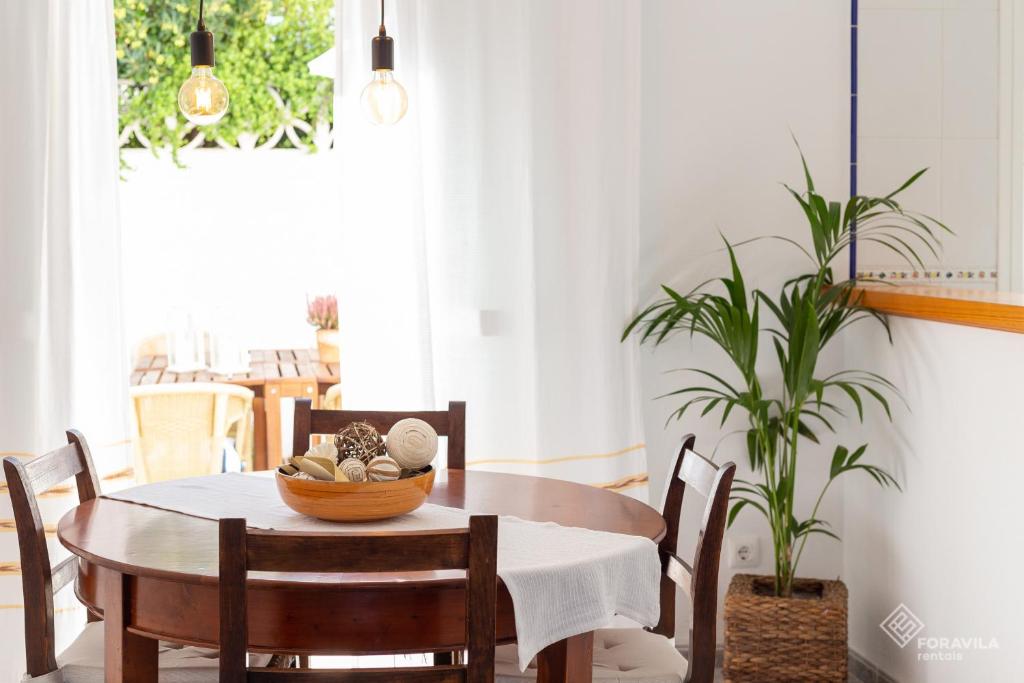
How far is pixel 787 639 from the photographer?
3020mm

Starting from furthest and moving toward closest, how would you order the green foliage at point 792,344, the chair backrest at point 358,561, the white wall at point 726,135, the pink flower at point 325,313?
1. the pink flower at point 325,313
2. the white wall at point 726,135
3. the green foliage at point 792,344
4. the chair backrest at point 358,561

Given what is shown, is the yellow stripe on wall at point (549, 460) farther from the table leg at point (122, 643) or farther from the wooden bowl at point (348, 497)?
the table leg at point (122, 643)

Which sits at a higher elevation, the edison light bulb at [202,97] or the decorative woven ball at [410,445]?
the edison light bulb at [202,97]

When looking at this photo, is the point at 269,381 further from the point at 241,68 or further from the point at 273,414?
the point at 241,68

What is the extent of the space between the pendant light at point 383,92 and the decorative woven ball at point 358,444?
0.76 m

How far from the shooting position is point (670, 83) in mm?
3307

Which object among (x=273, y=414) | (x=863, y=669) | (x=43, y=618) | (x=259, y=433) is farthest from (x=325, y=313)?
(x=43, y=618)

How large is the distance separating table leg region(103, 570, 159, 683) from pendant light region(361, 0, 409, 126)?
1156 millimetres

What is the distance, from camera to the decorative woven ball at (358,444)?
1.98m

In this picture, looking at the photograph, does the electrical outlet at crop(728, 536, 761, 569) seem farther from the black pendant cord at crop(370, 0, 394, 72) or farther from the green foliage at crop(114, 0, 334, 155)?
the green foliage at crop(114, 0, 334, 155)

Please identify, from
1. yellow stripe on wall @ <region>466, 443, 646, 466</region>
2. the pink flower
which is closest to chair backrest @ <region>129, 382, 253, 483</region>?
the pink flower

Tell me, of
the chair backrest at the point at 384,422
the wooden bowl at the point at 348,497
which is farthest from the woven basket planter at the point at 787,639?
the wooden bowl at the point at 348,497

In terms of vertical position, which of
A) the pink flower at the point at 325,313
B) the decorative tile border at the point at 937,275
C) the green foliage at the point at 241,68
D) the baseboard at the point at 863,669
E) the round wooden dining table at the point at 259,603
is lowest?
the baseboard at the point at 863,669

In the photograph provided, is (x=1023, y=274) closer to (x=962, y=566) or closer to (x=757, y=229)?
(x=757, y=229)
